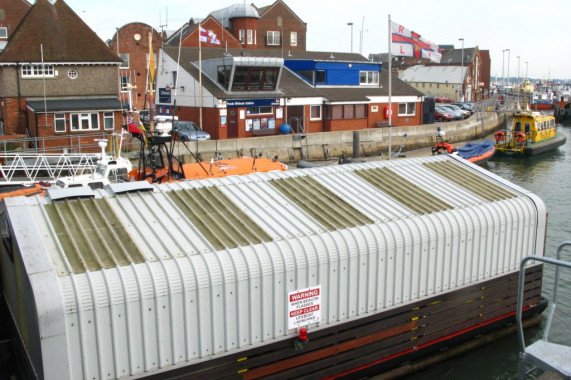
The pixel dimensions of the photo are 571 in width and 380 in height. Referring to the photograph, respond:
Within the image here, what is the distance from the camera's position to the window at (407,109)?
5400cm

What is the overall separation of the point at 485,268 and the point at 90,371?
9150mm

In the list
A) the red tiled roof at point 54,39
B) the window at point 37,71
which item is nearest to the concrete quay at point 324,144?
the red tiled roof at point 54,39

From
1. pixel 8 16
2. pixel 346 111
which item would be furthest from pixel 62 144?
pixel 8 16

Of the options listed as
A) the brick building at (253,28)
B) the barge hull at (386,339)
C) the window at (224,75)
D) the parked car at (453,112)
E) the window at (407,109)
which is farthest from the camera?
the brick building at (253,28)

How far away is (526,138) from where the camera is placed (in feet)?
172

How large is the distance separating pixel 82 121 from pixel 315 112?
19697 mm

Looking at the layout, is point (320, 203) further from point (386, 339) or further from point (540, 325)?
point (540, 325)

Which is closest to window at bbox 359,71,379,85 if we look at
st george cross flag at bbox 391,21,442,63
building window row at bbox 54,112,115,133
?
st george cross flag at bbox 391,21,442,63

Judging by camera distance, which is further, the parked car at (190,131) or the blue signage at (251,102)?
the blue signage at (251,102)

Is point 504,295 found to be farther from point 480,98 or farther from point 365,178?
point 480,98

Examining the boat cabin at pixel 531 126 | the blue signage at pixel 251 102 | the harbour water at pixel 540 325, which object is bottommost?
the harbour water at pixel 540 325

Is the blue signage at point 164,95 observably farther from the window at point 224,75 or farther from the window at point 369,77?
the window at point 369,77

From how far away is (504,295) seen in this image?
1422 centimetres

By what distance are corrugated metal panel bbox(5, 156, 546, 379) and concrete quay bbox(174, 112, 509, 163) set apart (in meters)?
18.5
